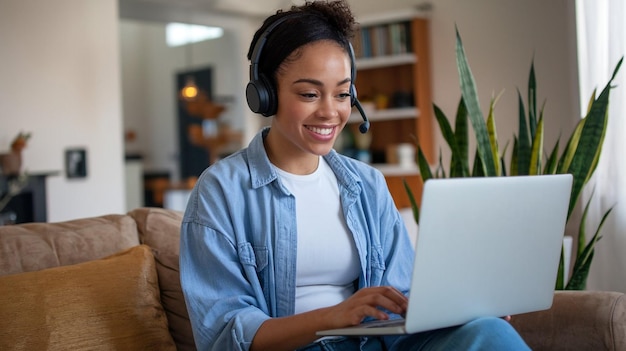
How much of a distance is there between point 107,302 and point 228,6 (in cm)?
513

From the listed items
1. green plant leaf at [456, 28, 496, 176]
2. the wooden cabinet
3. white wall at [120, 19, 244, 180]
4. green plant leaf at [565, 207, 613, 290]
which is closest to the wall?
white wall at [120, 19, 244, 180]

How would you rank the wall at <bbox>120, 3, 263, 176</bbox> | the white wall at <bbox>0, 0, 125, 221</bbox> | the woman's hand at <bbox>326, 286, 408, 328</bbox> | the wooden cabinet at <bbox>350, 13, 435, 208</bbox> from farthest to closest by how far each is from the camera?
the wall at <bbox>120, 3, 263, 176</bbox>, the wooden cabinet at <bbox>350, 13, 435, 208</bbox>, the white wall at <bbox>0, 0, 125, 221</bbox>, the woman's hand at <bbox>326, 286, 408, 328</bbox>

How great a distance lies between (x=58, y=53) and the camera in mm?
5320

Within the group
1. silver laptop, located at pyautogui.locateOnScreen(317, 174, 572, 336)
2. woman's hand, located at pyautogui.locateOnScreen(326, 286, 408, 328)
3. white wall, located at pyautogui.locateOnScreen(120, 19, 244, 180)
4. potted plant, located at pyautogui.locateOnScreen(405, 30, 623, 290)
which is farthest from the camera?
white wall, located at pyautogui.locateOnScreen(120, 19, 244, 180)

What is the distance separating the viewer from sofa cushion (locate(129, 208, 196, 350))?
6.45 ft

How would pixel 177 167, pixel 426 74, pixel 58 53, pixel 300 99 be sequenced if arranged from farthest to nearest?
1. pixel 177 167
2. pixel 426 74
3. pixel 58 53
4. pixel 300 99

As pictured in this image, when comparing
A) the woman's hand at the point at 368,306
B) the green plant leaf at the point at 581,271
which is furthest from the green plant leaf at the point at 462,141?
the woman's hand at the point at 368,306

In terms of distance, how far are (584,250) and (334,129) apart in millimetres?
1265

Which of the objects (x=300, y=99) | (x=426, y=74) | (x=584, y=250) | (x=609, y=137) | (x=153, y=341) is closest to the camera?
(x=300, y=99)

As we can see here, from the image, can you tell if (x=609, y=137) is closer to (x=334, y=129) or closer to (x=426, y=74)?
(x=334, y=129)

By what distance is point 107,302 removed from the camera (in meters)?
1.82

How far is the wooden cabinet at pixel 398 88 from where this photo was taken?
600cm

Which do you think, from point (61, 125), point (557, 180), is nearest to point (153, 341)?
point (557, 180)

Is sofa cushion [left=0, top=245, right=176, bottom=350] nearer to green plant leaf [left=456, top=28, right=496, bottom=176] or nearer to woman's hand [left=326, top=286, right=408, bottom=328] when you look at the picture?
woman's hand [left=326, top=286, right=408, bottom=328]
